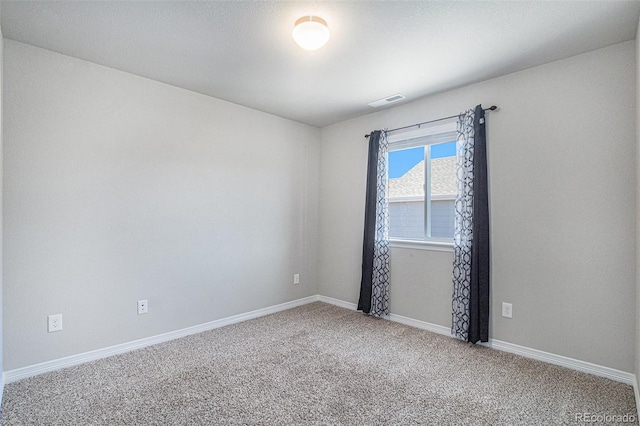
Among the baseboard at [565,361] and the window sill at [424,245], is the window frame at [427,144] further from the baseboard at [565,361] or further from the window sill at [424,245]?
the baseboard at [565,361]

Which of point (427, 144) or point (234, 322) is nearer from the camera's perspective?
point (427, 144)

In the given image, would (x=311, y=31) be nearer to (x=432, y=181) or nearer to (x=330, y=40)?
(x=330, y=40)

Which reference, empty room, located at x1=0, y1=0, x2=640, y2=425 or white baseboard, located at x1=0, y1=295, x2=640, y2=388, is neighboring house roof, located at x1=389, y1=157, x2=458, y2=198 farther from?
white baseboard, located at x1=0, y1=295, x2=640, y2=388

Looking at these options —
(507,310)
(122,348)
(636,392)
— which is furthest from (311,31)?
(636,392)

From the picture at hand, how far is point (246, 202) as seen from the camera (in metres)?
3.62

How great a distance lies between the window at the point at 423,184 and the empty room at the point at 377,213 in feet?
0.08

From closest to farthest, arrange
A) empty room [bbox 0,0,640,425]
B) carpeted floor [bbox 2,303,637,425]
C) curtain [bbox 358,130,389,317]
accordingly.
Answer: carpeted floor [bbox 2,303,637,425], empty room [bbox 0,0,640,425], curtain [bbox 358,130,389,317]

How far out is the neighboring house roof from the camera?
3201 millimetres

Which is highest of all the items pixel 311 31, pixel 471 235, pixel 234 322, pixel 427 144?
pixel 311 31

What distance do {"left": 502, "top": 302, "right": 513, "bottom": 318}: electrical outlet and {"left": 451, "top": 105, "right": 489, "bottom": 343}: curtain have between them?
0.13 m

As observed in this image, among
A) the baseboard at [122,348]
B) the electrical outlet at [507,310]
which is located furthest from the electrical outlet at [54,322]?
the electrical outlet at [507,310]

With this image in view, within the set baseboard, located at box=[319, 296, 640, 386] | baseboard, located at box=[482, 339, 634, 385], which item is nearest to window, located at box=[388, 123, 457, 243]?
baseboard, located at box=[319, 296, 640, 386]

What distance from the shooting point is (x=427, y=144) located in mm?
3367

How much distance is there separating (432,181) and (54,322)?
3457 millimetres
